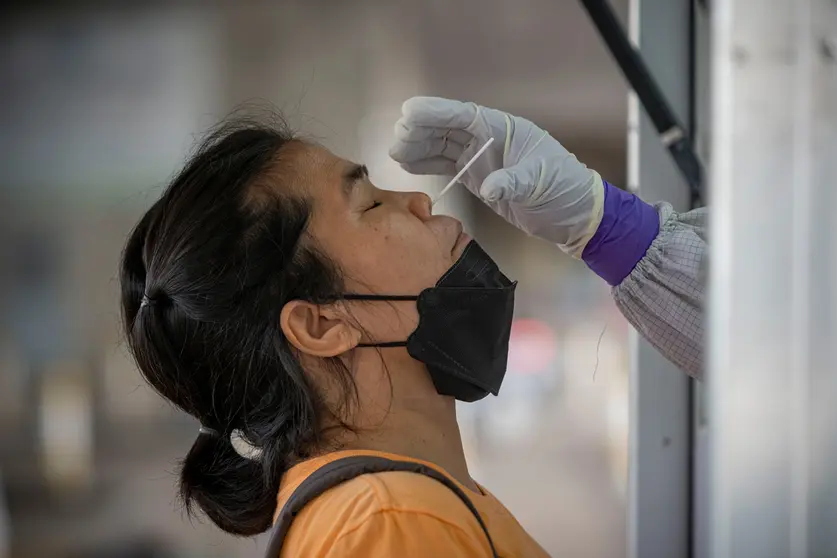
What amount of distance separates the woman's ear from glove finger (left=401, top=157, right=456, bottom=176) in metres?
0.42

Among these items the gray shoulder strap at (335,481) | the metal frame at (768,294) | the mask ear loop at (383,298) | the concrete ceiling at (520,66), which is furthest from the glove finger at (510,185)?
the concrete ceiling at (520,66)

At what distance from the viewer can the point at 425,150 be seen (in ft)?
4.98

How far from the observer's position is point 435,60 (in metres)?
3.49

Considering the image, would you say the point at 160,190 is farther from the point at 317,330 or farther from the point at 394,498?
the point at 394,498

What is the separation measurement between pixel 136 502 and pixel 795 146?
3.37m

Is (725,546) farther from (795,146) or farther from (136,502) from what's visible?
(136,502)

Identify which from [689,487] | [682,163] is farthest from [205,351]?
[689,487]

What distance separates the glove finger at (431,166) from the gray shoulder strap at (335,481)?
660 millimetres

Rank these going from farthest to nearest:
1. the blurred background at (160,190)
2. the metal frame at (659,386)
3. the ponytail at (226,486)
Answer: the blurred background at (160,190), the metal frame at (659,386), the ponytail at (226,486)

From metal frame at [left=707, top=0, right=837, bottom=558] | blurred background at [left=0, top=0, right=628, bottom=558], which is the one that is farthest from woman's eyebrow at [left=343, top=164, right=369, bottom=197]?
blurred background at [left=0, top=0, right=628, bottom=558]

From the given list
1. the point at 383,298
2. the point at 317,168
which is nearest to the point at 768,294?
the point at 383,298

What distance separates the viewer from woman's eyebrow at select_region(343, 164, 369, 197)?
4.24 ft

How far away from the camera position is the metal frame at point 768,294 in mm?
487

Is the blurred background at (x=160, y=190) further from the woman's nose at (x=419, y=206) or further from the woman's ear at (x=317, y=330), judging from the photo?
the woman's ear at (x=317, y=330)
